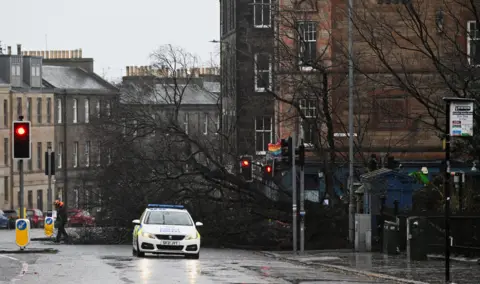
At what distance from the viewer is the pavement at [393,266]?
28.8 metres

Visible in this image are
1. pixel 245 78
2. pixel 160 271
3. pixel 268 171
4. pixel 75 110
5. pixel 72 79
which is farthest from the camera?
pixel 72 79

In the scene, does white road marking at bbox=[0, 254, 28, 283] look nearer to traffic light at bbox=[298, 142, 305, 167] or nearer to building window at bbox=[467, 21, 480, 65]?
traffic light at bbox=[298, 142, 305, 167]

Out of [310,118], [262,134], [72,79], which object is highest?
[72,79]

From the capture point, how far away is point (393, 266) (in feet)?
108

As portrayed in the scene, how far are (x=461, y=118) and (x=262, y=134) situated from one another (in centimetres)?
4655

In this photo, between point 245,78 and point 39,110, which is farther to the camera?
point 39,110

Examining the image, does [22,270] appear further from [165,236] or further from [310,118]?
[310,118]

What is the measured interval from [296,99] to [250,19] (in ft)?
78.3

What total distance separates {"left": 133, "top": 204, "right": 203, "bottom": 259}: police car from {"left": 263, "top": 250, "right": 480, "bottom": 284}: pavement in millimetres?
2913

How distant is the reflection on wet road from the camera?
88.1 feet

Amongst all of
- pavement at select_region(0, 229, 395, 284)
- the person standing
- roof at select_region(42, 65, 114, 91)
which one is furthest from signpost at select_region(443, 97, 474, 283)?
roof at select_region(42, 65, 114, 91)

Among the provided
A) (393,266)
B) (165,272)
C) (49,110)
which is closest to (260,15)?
(393,266)

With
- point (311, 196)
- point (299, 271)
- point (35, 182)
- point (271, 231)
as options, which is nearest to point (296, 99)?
point (271, 231)

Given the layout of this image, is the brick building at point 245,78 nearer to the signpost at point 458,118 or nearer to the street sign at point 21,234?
the street sign at point 21,234
